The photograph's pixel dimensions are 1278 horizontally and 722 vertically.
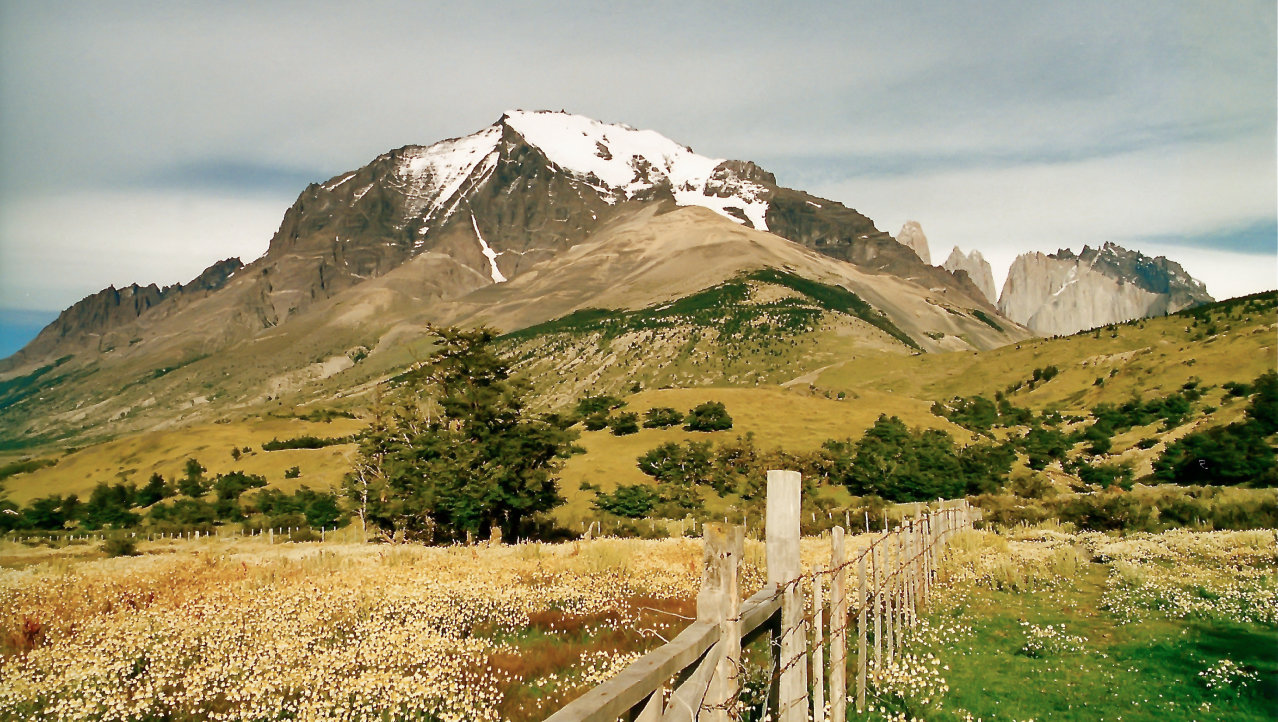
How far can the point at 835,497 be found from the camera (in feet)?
210

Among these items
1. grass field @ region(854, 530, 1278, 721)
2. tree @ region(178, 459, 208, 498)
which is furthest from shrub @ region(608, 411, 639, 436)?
grass field @ region(854, 530, 1278, 721)

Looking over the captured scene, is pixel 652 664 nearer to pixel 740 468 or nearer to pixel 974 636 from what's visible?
pixel 974 636

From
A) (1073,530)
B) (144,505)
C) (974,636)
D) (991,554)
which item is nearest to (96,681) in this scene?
(974,636)

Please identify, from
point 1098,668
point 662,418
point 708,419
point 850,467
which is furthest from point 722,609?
point 662,418

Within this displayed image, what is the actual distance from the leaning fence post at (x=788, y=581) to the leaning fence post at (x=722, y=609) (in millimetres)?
1587

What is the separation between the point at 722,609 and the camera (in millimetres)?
6371

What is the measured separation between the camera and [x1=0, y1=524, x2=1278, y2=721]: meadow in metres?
10.2

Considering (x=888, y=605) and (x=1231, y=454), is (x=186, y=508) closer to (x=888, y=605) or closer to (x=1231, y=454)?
(x=888, y=605)

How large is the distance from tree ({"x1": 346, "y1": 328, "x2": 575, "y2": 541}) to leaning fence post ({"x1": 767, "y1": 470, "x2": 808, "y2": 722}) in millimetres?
32094

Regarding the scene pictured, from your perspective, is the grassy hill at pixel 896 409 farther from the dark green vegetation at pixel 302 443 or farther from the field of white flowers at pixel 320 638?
the field of white flowers at pixel 320 638

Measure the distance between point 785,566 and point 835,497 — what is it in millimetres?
58672

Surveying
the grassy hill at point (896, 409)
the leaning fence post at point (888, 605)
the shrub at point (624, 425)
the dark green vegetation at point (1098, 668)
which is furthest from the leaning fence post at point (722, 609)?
the shrub at point (624, 425)

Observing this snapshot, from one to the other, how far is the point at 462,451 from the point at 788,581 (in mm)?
34142

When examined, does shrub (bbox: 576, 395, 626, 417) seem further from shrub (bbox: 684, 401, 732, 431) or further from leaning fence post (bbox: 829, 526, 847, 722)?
leaning fence post (bbox: 829, 526, 847, 722)
